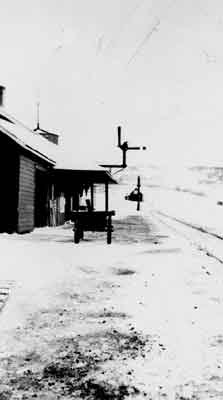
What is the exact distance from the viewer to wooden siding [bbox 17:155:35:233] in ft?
53.9

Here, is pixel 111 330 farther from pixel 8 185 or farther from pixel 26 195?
pixel 26 195

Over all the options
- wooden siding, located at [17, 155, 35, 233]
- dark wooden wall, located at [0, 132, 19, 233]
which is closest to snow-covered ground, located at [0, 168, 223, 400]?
dark wooden wall, located at [0, 132, 19, 233]

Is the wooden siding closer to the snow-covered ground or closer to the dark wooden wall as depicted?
the dark wooden wall

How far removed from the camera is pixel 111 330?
475 centimetres

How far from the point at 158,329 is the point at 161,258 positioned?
18.0 feet

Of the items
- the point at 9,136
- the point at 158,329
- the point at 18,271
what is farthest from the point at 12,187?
the point at 158,329

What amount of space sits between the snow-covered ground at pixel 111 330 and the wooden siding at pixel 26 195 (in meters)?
7.20

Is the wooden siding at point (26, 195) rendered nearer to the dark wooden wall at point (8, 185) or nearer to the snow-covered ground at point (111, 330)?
the dark wooden wall at point (8, 185)

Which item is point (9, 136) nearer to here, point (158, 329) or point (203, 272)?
point (203, 272)

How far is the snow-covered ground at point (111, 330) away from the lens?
3.31m

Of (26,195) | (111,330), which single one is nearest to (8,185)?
(26,195)

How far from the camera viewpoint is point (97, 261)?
9.66 m

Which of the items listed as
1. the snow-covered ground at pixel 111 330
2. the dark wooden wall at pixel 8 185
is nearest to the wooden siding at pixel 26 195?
the dark wooden wall at pixel 8 185

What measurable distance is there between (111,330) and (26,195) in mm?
13111
